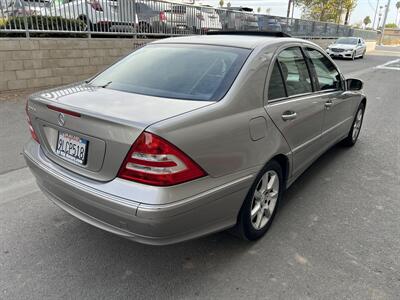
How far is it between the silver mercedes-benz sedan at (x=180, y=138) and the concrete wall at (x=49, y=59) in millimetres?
4904

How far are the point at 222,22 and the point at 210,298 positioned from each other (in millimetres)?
13505

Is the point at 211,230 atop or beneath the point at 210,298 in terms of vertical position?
atop

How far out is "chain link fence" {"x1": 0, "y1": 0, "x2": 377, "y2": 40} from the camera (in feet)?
24.2

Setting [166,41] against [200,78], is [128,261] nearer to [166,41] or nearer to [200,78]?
[200,78]

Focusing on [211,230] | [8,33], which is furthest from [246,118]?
[8,33]

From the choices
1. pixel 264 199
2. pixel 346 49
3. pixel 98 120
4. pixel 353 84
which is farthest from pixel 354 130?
pixel 346 49

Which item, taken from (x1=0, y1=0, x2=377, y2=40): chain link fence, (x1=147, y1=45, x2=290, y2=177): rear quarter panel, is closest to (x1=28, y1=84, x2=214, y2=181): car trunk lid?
(x1=147, y1=45, x2=290, y2=177): rear quarter panel

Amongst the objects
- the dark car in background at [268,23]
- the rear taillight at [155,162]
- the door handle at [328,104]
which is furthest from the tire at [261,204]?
the dark car in background at [268,23]

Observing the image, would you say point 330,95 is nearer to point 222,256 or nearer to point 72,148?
point 222,256

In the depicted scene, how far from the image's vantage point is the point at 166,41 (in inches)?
133

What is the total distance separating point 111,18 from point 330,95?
730 cm

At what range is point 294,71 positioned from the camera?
322 centimetres

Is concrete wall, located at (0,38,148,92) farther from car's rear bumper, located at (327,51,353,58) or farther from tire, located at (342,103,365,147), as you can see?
car's rear bumper, located at (327,51,353,58)

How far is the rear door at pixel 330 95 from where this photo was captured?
12.1 feet
